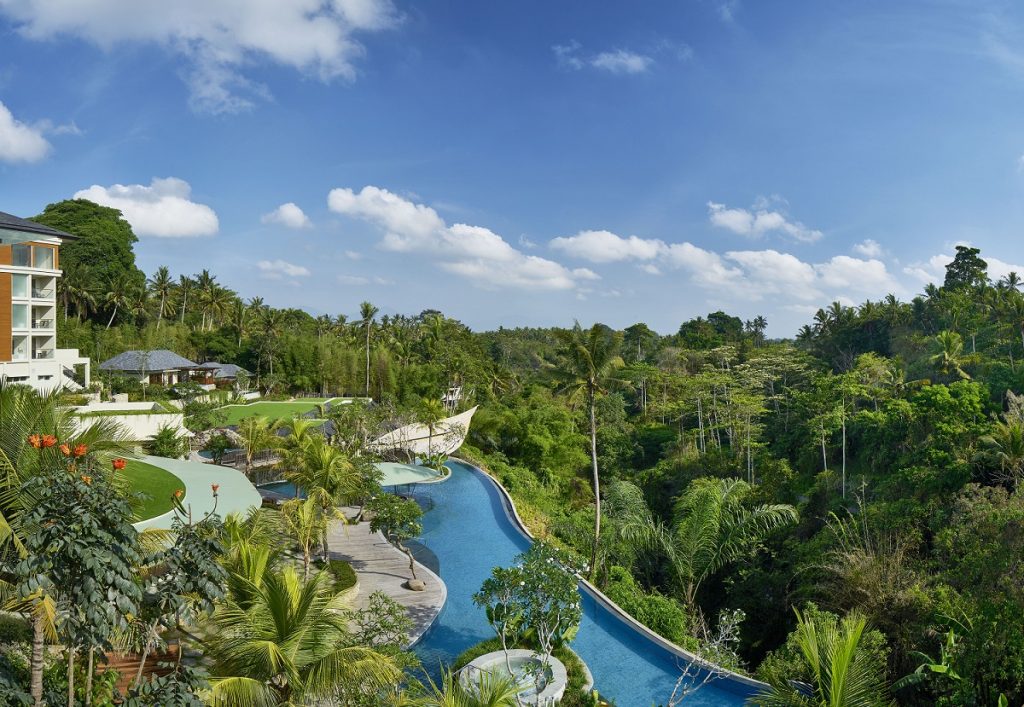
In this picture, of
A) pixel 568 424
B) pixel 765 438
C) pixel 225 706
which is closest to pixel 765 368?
pixel 765 438

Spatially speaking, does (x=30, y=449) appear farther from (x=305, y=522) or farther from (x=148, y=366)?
(x=148, y=366)

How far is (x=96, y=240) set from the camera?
5109cm

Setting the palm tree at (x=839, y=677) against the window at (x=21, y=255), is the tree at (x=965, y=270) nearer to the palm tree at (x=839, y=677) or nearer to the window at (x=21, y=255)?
the palm tree at (x=839, y=677)

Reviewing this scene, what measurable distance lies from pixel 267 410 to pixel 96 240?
3106cm

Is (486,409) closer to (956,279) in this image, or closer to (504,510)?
(504,510)

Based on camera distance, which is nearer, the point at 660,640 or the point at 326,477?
the point at 660,640

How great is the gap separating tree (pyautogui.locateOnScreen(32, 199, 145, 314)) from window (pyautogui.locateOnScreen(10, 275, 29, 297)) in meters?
19.0

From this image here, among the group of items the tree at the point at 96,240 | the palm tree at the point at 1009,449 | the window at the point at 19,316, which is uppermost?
the tree at the point at 96,240

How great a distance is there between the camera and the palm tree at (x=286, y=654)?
19.7 feet

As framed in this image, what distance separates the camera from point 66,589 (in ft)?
14.5

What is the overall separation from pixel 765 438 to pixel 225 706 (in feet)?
98.4

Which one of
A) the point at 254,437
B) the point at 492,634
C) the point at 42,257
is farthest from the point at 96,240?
the point at 492,634

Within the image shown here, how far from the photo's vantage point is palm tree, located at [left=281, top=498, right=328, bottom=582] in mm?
11773

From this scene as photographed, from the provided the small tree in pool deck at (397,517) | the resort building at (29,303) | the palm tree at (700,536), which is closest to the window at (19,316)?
the resort building at (29,303)
